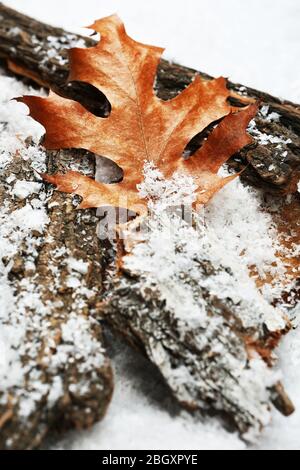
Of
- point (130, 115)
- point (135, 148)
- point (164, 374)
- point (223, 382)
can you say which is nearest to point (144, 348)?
point (164, 374)

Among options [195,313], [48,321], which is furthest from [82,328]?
[195,313]

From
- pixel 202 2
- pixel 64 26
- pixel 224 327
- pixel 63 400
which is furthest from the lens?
pixel 202 2

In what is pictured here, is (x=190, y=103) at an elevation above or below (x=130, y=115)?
above

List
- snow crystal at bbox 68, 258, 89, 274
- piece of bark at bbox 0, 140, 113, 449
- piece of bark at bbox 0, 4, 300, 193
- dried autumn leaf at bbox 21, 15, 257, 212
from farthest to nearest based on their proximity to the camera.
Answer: piece of bark at bbox 0, 4, 300, 193 < dried autumn leaf at bbox 21, 15, 257, 212 < snow crystal at bbox 68, 258, 89, 274 < piece of bark at bbox 0, 140, 113, 449

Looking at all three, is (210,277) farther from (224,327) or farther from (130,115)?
(130,115)

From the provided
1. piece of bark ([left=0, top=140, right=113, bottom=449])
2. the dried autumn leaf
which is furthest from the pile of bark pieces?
the dried autumn leaf

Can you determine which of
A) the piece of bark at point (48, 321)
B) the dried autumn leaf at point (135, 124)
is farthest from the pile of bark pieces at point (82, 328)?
the dried autumn leaf at point (135, 124)

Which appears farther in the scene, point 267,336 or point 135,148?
point 135,148

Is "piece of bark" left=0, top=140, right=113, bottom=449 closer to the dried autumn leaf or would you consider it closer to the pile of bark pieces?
the pile of bark pieces
